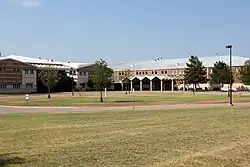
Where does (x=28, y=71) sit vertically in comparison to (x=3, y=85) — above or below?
above

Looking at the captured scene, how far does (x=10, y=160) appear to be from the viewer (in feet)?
33.1

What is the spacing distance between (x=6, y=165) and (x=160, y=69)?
14006 cm

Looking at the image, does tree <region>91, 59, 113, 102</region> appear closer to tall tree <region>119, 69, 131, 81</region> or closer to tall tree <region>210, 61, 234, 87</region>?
tall tree <region>210, 61, 234, 87</region>

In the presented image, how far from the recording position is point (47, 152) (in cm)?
1124

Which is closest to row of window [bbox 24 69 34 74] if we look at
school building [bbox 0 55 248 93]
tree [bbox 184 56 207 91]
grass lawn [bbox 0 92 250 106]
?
school building [bbox 0 55 248 93]

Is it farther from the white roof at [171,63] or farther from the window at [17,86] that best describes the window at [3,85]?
the white roof at [171,63]

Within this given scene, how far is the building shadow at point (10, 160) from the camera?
31.9 ft

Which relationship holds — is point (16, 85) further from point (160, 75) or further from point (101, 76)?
point (101, 76)

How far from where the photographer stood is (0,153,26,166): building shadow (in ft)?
31.9

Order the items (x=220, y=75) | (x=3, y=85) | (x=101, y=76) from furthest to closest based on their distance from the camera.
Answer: (x=220, y=75), (x=3, y=85), (x=101, y=76)

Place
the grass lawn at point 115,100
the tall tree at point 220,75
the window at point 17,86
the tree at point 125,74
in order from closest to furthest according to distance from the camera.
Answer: the grass lawn at point 115,100 → the tall tree at point 220,75 → the window at point 17,86 → the tree at point 125,74

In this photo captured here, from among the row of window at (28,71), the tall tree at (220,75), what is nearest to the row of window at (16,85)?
the row of window at (28,71)

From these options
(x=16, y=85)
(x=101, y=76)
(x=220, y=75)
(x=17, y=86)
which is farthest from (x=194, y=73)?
(x=101, y=76)

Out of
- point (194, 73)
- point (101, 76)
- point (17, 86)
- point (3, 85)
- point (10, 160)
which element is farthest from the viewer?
point (17, 86)
